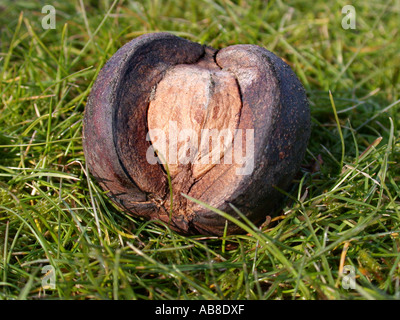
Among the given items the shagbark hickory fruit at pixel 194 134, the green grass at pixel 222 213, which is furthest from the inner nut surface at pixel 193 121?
the green grass at pixel 222 213

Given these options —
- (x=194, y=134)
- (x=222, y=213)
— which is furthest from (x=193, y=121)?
(x=222, y=213)

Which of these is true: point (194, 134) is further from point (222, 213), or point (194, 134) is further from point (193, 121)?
point (222, 213)

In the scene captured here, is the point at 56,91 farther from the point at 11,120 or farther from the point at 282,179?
the point at 282,179

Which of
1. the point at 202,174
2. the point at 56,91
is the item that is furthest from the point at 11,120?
the point at 202,174

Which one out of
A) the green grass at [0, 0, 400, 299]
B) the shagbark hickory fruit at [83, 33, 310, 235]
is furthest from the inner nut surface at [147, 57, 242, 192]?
the green grass at [0, 0, 400, 299]

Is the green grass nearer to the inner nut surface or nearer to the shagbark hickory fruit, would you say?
the shagbark hickory fruit
